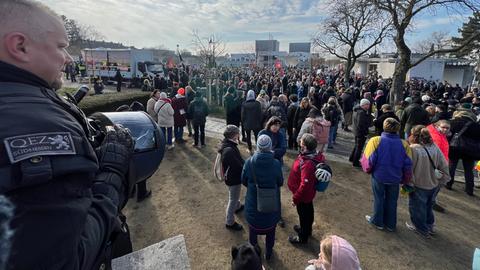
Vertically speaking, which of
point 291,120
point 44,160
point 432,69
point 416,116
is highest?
point 432,69

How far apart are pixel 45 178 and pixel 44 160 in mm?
59

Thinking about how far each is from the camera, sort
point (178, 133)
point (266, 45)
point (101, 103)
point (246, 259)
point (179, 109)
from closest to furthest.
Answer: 1. point (246, 259)
2. point (179, 109)
3. point (178, 133)
4. point (101, 103)
5. point (266, 45)

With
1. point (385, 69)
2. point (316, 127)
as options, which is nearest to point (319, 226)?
point (316, 127)

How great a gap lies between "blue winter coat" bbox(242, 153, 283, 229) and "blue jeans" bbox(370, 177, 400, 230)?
1.96 metres

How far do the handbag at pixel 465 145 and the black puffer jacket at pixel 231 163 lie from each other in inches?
207

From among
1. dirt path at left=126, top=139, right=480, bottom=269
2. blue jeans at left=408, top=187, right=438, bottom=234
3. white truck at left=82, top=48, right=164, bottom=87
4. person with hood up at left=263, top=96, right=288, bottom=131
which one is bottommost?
dirt path at left=126, top=139, right=480, bottom=269

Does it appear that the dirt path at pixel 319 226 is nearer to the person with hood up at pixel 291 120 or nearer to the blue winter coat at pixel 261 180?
the blue winter coat at pixel 261 180

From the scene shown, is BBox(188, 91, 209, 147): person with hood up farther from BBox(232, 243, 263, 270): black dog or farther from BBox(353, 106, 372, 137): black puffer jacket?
BBox(232, 243, 263, 270): black dog

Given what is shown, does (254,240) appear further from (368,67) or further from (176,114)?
(368,67)

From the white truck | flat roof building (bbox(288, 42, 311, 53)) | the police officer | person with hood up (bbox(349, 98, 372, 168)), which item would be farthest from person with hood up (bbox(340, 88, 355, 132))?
flat roof building (bbox(288, 42, 311, 53))

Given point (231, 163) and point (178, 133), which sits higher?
point (231, 163)

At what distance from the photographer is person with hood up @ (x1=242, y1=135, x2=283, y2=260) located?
367cm

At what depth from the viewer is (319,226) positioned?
4824 mm

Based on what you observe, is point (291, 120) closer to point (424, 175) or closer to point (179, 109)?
point (179, 109)
